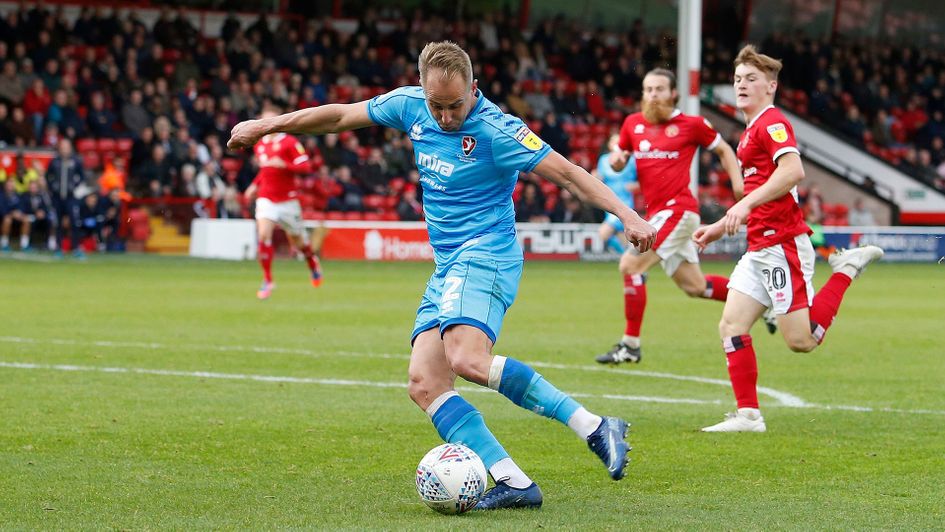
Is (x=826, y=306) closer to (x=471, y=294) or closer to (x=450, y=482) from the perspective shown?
(x=471, y=294)

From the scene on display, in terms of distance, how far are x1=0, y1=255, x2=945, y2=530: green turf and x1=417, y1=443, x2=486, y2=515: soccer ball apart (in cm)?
8

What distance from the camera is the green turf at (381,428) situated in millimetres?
5578

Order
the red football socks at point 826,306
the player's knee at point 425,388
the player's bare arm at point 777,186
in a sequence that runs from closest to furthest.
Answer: the player's knee at point 425,388
the player's bare arm at point 777,186
the red football socks at point 826,306

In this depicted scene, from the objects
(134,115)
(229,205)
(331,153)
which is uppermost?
(134,115)

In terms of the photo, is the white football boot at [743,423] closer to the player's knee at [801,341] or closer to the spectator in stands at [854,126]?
the player's knee at [801,341]

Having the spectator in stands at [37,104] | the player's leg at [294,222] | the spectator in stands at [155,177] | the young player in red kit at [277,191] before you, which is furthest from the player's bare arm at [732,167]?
the spectator in stands at [37,104]

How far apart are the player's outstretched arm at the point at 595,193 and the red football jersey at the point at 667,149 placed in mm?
5829

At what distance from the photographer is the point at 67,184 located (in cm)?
2650

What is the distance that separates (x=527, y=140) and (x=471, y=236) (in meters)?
0.51

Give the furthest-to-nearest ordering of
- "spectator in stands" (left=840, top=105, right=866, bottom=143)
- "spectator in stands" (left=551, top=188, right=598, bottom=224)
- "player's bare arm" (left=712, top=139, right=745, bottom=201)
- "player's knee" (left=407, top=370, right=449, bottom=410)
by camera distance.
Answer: "spectator in stands" (left=840, top=105, right=866, bottom=143) → "spectator in stands" (left=551, top=188, right=598, bottom=224) → "player's bare arm" (left=712, top=139, right=745, bottom=201) → "player's knee" (left=407, top=370, right=449, bottom=410)

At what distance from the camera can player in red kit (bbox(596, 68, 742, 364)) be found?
1146cm

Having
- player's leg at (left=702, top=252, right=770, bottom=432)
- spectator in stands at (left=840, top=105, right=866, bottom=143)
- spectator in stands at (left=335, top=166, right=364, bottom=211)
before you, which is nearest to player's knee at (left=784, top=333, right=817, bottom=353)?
player's leg at (left=702, top=252, right=770, bottom=432)

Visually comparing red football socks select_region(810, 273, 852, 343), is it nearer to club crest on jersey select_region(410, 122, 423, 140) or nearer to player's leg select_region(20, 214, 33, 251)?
club crest on jersey select_region(410, 122, 423, 140)

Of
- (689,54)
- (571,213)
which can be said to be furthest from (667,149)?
(571,213)
